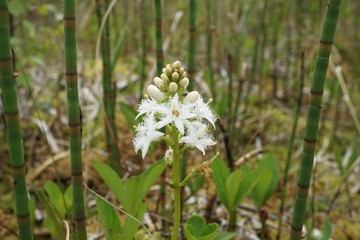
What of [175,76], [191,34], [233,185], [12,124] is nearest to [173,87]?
[175,76]

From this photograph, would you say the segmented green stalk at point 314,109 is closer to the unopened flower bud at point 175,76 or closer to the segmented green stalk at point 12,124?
the unopened flower bud at point 175,76

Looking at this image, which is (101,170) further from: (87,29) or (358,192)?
(87,29)

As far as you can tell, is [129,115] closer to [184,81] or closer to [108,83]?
[108,83]

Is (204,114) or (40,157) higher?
(204,114)

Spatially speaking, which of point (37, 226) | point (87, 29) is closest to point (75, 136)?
point (37, 226)

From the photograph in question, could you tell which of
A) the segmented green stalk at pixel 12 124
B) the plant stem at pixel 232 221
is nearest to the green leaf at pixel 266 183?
the plant stem at pixel 232 221

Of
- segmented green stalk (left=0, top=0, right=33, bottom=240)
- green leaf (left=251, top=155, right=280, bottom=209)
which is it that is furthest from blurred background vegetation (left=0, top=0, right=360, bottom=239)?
segmented green stalk (left=0, top=0, right=33, bottom=240)
